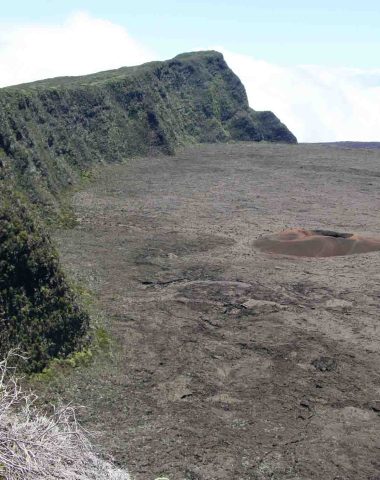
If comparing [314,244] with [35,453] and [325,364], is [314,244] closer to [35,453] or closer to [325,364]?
[325,364]

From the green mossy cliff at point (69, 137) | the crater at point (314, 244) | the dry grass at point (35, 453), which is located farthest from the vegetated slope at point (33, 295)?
the crater at point (314, 244)

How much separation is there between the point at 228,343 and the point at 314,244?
994 centimetres

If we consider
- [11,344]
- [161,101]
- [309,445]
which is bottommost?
[309,445]

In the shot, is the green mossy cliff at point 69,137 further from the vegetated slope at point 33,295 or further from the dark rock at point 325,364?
the dark rock at point 325,364

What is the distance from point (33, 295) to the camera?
13742 mm

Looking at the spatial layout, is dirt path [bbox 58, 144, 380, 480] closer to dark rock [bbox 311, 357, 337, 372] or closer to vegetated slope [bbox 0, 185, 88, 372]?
dark rock [bbox 311, 357, 337, 372]

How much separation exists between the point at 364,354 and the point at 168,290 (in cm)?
641

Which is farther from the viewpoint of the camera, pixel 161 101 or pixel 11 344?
pixel 161 101

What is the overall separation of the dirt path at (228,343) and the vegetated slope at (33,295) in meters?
1.15

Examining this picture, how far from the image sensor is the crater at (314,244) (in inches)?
921

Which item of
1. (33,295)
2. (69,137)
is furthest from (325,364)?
(69,137)

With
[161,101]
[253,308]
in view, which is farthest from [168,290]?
[161,101]

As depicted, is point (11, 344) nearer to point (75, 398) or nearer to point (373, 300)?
point (75, 398)

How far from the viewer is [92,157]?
41.7 metres
